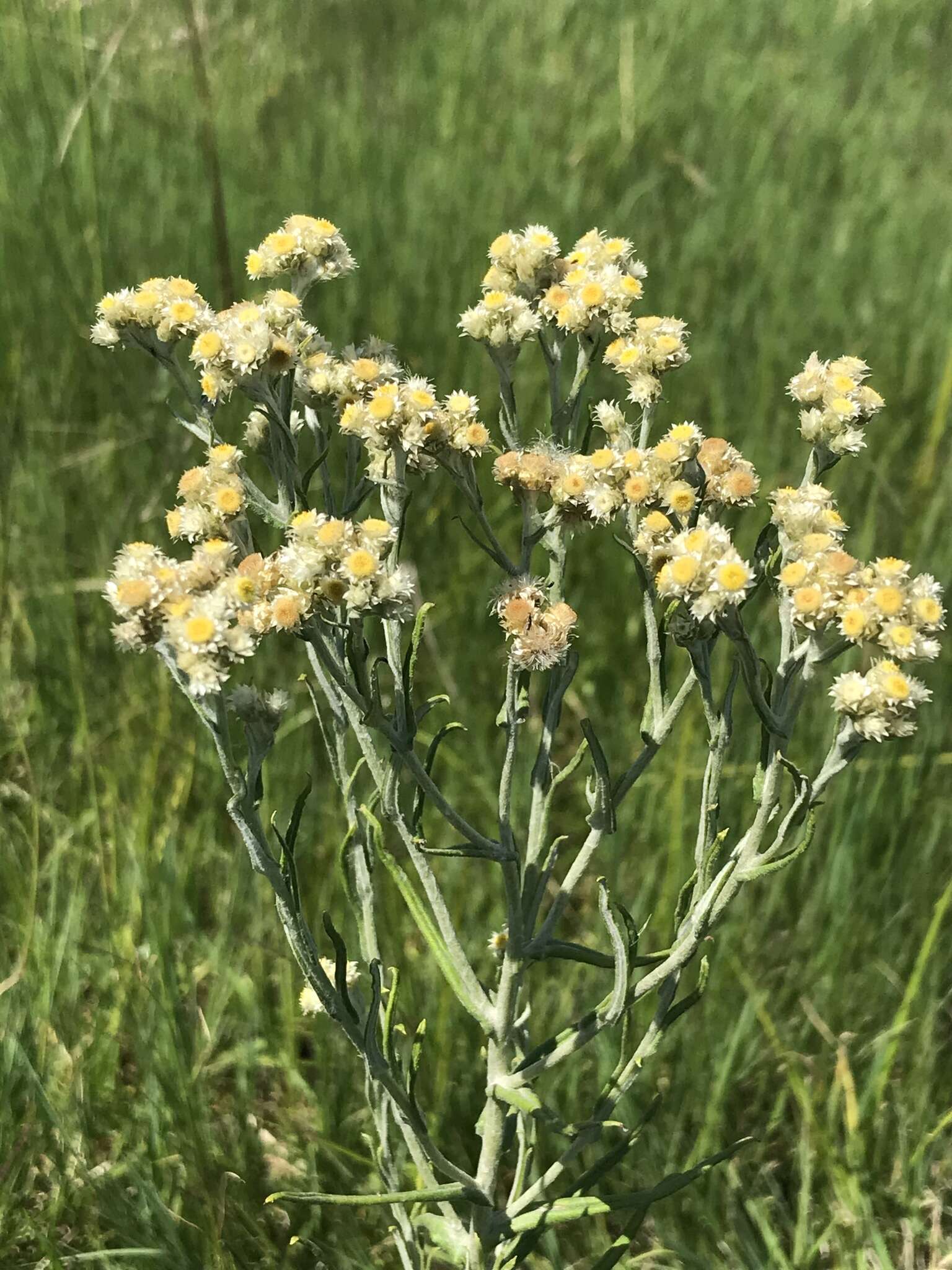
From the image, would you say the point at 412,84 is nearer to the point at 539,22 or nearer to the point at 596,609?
the point at 539,22

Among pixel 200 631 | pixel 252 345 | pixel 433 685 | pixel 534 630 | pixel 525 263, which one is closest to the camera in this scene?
pixel 200 631

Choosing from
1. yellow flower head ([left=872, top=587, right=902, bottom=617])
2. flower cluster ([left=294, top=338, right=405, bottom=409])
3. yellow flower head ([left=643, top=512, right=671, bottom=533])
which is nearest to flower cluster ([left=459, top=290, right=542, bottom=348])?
flower cluster ([left=294, top=338, right=405, bottom=409])

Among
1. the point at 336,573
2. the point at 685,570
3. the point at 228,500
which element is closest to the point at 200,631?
the point at 336,573

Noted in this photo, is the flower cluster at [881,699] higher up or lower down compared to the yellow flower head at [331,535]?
lower down

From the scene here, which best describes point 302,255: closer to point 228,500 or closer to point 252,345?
point 252,345

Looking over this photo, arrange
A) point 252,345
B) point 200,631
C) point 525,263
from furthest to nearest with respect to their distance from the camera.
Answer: point 525,263
point 252,345
point 200,631

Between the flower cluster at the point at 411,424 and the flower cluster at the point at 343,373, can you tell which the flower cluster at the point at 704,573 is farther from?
the flower cluster at the point at 343,373

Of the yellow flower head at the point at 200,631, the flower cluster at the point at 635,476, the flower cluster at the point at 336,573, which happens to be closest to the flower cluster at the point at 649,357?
the flower cluster at the point at 635,476
